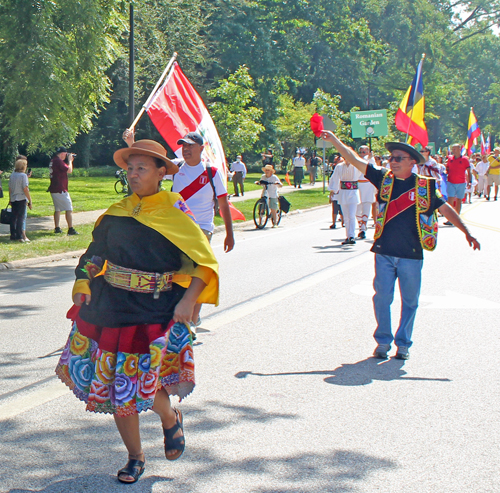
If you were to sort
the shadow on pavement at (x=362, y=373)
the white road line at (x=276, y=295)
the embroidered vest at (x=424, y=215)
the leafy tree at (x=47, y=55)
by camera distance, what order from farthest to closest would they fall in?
the leafy tree at (x=47, y=55)
the white road line at (x=276, y=295)
the embroidered vest at (x=424, y=215)
the shadow on pavement at (x=362, y=373)

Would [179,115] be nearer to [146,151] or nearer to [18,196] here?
[18,196]

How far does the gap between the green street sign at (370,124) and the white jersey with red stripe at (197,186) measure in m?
23.9

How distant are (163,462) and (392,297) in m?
2.88

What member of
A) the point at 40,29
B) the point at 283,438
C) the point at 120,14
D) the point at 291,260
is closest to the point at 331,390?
the point at 283,438

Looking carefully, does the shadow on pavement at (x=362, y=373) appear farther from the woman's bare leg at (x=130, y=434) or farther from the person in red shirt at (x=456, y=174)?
the person in red shirt at (x=456, y=174)

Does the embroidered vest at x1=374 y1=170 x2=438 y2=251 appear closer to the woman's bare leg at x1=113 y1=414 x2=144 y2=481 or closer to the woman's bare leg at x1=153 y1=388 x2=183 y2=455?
the woman's bare leg at x1=153 y1=388 x2=183 y2=455

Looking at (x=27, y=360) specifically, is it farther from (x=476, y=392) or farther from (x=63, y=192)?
(x=63, y=192)

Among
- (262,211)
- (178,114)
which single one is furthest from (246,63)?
(178,114)

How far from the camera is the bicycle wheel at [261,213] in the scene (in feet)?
59.8

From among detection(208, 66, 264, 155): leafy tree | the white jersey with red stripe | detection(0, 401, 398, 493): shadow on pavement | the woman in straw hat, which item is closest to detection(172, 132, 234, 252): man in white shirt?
the white jersey with red stripe

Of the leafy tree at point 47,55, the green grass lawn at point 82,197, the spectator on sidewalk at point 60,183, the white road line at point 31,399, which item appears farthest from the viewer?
the green grass lawn at point 82,197

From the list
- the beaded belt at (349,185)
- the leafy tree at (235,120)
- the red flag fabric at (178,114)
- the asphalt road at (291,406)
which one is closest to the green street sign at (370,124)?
the leafy tree at (235,120)

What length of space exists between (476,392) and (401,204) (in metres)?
1.69

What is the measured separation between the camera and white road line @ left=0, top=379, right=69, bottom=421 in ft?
14.9
